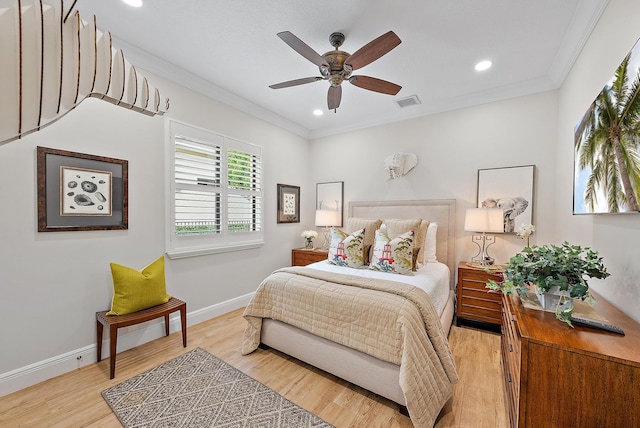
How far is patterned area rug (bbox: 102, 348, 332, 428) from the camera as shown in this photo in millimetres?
1700

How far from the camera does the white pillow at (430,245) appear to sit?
3.29 m

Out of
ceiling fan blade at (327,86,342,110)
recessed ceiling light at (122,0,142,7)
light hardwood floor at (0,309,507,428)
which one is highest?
recessed ceiling light at (122,0,142,7)

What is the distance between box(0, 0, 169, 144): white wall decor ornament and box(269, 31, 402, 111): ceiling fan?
5.38 feet

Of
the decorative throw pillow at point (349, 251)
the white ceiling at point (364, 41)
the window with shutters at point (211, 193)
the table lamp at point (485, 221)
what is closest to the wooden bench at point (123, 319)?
the window with shutters at point (211, 193)

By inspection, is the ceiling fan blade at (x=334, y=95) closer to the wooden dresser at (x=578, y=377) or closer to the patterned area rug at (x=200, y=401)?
the wooden dresser at (x=578, y=377)

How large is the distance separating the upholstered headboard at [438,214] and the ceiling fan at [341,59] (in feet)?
5.71

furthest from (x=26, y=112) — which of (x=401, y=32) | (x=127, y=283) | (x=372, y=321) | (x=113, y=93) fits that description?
(x=401, y=32)

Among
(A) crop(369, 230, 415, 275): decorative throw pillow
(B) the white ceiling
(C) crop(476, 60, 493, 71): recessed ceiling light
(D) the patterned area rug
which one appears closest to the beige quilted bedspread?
(D) the patterned area rug

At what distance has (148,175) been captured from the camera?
269 cm

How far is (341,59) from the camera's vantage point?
7.34 feet

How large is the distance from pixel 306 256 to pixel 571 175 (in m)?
3.25

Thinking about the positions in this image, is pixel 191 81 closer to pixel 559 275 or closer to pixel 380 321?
pixel 380 321

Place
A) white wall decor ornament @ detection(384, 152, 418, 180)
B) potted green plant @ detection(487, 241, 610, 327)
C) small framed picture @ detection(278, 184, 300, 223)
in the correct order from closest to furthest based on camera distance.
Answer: potted green plant @ detection(487, 241, 610, 327)
white wall decor ornament @ detection(384, 152, 418, 180)
small framed picture @ detection(278, 184, 300, 223)

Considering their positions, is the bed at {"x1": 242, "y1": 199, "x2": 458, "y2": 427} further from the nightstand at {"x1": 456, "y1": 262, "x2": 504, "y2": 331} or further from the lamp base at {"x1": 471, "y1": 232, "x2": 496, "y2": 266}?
the lamp base at {"x1": 471, "y1": 232, "x2": 496, "y2": 266}
